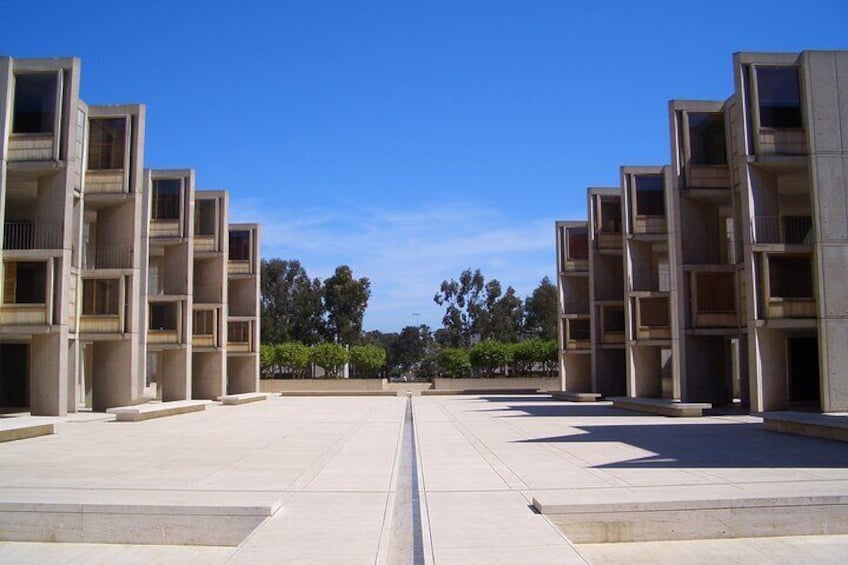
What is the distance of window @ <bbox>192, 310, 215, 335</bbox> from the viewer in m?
42.7

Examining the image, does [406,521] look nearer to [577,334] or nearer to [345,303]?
[577,334]

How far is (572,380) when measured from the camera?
47344mm

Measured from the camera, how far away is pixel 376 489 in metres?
12.0

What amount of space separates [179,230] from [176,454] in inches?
927

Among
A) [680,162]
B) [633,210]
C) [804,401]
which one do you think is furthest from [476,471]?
[633,210]

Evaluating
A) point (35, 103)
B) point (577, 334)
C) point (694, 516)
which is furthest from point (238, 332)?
point (694, 516)

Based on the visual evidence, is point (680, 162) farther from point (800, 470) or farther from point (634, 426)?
point (800, 470)

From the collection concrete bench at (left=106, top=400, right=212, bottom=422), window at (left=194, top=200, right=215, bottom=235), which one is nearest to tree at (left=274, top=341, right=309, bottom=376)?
window at (left=194, top=200, right=215, bottom=235)

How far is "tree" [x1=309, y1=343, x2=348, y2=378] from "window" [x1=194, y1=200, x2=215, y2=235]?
24860mm

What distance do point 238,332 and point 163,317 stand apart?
32.6 ft

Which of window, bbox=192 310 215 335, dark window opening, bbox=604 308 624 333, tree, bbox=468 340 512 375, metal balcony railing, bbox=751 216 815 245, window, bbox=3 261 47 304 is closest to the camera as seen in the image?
metal balcony railing, bbox=751 216 815 245

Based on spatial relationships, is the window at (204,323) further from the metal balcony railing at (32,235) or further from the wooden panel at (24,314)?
the wooden panel at (24,314)

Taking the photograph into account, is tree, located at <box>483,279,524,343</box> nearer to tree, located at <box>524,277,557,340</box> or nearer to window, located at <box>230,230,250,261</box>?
tree, located at <box>524,277,557,340</box>

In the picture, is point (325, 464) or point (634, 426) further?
point (634, 426)
